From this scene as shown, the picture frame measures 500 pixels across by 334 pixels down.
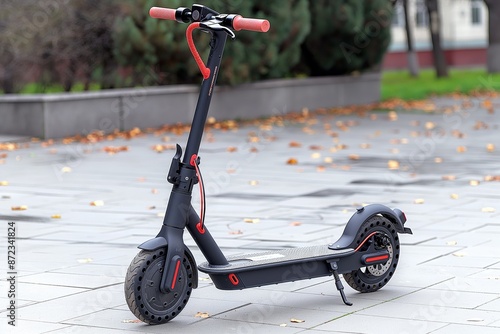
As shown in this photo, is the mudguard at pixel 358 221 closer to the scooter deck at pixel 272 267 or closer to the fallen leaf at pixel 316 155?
the scooter deck at pixel 272 267

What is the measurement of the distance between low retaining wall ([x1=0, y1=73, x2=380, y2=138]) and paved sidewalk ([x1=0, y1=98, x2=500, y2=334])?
77 centimetres

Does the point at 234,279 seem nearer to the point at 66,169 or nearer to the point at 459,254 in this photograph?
the point at 459,254

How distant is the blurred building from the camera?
51.6 meters

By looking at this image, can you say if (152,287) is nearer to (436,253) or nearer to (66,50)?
(436,253)

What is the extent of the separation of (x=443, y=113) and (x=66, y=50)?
7.01m

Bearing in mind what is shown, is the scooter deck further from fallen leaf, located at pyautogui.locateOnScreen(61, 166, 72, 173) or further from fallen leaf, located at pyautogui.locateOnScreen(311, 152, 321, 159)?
fallen leaf, located at pyautogui.locateOnScreen(311, 152, 321, 159)

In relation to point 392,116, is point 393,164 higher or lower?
higher

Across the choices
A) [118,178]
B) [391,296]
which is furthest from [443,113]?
[391,296]

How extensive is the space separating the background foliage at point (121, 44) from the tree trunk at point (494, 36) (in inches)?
522

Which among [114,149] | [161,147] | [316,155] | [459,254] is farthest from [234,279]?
[161,147]

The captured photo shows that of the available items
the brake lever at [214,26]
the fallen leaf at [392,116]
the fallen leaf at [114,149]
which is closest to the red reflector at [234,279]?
the brake lever at [214,26]

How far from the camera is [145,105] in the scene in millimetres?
17391

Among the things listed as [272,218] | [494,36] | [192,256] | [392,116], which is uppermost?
[192,256]

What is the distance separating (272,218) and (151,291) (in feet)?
12.1
